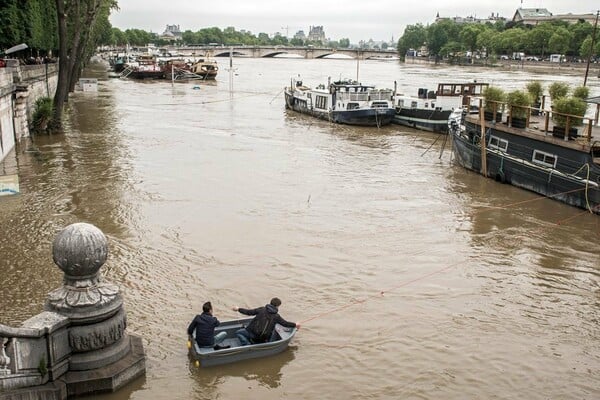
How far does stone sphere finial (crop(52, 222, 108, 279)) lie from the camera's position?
741cm

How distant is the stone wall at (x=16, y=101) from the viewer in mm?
25000

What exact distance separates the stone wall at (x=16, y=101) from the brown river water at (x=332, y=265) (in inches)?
44.7

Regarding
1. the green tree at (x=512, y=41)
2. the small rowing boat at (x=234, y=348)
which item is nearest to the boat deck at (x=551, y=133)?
the small rowing boat at (x=234, y=348)

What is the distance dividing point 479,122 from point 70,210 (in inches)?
652

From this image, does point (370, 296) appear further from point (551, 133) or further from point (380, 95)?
point (380, 95)

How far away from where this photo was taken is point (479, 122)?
25.6 m

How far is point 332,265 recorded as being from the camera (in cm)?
1466

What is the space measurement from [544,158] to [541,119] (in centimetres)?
510

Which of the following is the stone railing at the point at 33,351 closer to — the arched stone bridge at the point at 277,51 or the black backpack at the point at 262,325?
the black backpack at the point at 262,325

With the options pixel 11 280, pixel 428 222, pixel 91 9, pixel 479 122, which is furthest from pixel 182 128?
pixel 11 280

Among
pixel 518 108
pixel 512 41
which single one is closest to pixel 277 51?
pixel 512 41

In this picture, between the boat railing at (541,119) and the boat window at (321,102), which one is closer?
the boat railing at (541,119)

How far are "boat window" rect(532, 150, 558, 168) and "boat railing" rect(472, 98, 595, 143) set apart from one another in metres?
0.74

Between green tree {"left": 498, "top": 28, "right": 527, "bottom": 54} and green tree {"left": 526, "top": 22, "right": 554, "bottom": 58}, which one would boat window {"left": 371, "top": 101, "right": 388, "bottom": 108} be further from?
green tree {"left": 498, "top": 28, "right": 527, "bottom": 54}
